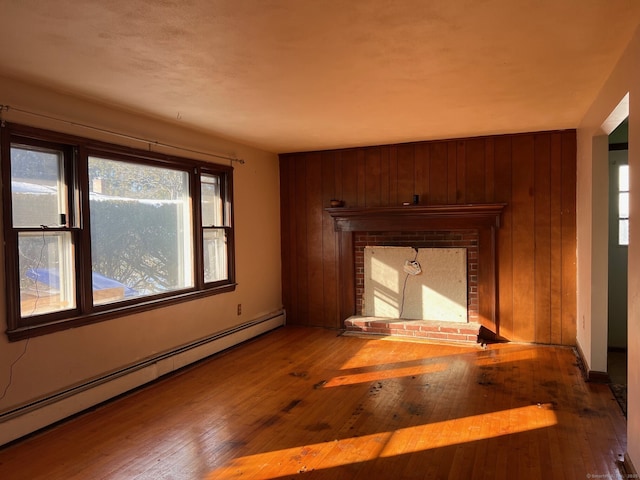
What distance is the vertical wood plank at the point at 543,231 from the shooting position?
16.3 feet

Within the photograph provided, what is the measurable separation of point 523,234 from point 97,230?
4.28 meters

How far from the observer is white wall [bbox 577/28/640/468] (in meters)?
2.32

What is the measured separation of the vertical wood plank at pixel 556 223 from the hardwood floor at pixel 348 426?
64 cm

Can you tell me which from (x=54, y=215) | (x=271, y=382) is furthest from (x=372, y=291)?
(x=54, y=215)

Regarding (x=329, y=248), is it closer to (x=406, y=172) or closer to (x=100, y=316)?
(x=406, y=172)

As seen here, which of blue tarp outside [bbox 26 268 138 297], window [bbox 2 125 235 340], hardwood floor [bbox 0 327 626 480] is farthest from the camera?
blue tarp outside [bbox 26 268 138 297]

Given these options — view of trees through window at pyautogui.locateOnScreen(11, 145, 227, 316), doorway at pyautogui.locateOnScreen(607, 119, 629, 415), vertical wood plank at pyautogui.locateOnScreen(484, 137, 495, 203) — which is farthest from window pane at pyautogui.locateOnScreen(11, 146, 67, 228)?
doorway at pyautogui.locateOnScreen(607, 119, 629, 415)

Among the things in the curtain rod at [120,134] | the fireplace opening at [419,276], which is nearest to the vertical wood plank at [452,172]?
the fireplace opening at [419,276]

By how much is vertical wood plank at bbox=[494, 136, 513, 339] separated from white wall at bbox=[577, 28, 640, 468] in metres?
0.68

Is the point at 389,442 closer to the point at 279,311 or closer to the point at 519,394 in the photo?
the point at 519,394

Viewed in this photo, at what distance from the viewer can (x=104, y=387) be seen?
140 inches

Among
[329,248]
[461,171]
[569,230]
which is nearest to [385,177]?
[461,171]

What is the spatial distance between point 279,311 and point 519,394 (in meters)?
3.35

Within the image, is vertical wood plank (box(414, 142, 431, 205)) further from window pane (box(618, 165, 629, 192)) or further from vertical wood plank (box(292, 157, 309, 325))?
window pane (box(618, 165, 629, 192))
